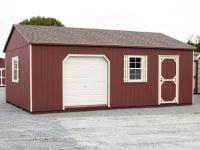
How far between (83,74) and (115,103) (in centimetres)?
189

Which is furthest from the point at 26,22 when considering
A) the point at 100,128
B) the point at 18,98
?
the point at 100,128

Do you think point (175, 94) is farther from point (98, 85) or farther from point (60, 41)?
point (60, 41)

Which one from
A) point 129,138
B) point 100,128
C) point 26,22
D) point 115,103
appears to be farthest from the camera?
point 26,22

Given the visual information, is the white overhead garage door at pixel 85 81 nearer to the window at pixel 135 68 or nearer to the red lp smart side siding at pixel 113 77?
the red lp smart side siding at pixel 113 77

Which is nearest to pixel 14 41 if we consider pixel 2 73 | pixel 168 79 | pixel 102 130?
pixel 168 79

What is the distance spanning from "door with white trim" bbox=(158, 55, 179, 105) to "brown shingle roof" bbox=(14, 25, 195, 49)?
0.64m

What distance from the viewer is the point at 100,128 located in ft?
33.7

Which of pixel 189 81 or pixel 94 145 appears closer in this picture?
pixel 94 145

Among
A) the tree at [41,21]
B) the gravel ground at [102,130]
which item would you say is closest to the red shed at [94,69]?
the gravel ground at [102,130]

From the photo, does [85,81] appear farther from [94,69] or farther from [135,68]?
[135,68]

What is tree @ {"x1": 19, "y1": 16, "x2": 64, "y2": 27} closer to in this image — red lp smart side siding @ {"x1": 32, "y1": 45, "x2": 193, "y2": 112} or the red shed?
the red shed

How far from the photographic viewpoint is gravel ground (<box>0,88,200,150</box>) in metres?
8.09

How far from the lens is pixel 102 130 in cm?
994

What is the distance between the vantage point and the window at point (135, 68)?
15.4 metres
